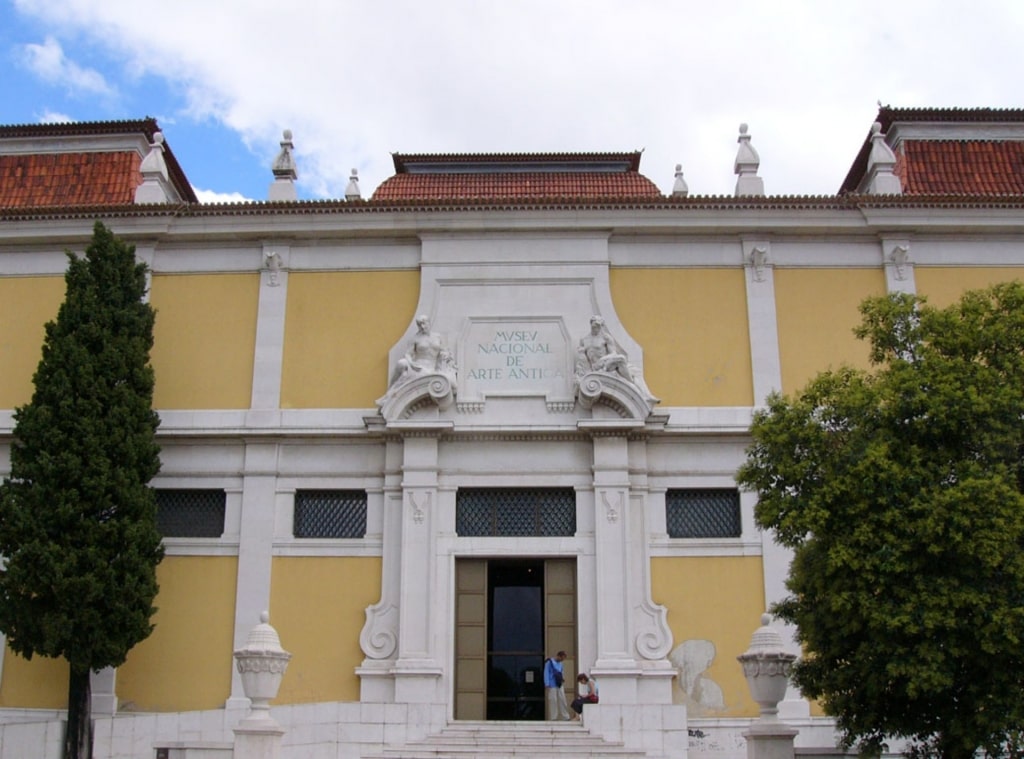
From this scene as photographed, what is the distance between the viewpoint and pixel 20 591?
18250mm

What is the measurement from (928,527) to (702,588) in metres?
7.89

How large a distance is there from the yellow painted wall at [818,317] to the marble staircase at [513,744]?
7.72 m

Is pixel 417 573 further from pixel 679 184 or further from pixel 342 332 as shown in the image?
pixel 679 184

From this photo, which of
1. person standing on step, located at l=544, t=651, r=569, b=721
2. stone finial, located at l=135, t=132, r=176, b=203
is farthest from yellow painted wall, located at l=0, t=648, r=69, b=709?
stone finial, located at l=135, t=132, r=176, b=203

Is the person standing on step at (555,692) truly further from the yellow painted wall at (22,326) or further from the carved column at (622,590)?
the yellow painted wall at (22,326)

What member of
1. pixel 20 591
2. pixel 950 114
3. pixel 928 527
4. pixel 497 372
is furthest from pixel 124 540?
pixel 950 114

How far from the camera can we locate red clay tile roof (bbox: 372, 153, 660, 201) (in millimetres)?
24969

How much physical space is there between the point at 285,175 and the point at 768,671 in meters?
14.8

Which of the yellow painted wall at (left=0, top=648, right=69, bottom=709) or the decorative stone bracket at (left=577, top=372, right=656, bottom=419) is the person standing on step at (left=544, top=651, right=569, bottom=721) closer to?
the decorative stone bracket at (left=577, top=372, right=656, bottom=419)

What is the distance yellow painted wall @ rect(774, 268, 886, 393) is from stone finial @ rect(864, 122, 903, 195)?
187cm

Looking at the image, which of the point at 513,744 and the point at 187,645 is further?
the point at 187,645

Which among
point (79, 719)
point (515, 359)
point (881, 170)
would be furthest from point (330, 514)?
point (881, 170)

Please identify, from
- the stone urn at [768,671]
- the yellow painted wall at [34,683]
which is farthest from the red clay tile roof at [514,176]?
the stone urn at [768,671]

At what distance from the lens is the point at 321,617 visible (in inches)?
794
